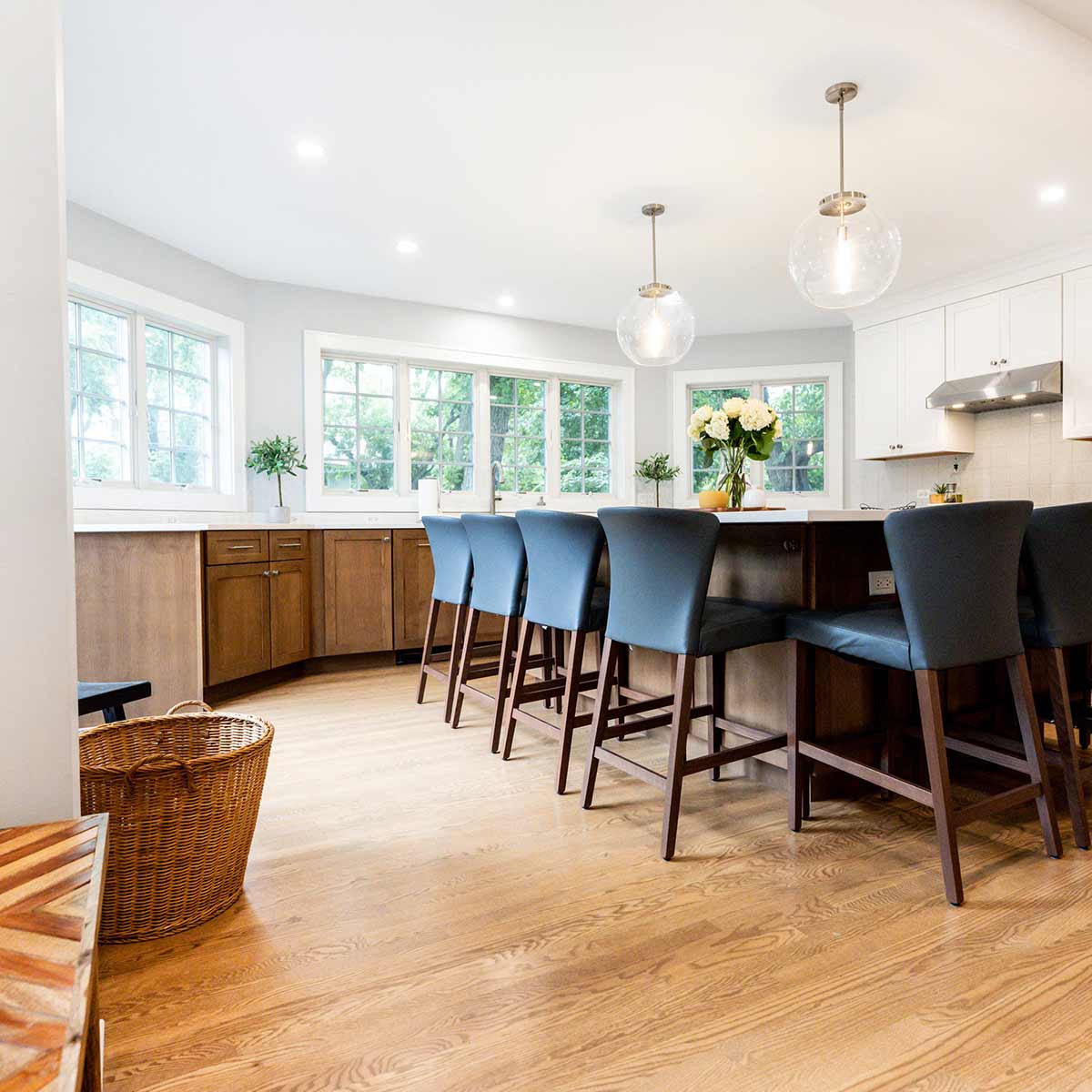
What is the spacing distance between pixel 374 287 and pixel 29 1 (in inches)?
163

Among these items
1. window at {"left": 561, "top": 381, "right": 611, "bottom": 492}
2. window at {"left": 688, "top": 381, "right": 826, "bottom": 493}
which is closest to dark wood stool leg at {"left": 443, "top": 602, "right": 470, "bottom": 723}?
window at {"left": 561, "top": 381, "right": 611, "bottom": 492}

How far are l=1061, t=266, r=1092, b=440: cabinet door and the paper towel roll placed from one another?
12.8 feet

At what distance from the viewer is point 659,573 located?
6.36 ft

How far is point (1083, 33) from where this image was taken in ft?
8.30

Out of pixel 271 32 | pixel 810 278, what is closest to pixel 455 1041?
pixel 810 278

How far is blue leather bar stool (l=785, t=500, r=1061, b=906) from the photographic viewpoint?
1.62 meters

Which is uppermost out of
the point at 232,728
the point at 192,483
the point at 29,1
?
the point at 29,1

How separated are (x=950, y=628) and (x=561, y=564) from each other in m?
1.16

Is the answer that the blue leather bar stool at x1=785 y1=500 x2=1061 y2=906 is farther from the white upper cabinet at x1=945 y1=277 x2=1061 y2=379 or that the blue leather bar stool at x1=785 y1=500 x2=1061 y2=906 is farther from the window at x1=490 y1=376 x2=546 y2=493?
the window at x1=490 y1=376 x2=546 y2=493

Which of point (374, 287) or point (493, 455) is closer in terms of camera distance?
point (374, 287)

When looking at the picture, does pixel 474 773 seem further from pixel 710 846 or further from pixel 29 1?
pixel 29 1

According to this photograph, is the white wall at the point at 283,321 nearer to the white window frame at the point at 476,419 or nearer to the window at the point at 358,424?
the white window frame at the point at 476,419

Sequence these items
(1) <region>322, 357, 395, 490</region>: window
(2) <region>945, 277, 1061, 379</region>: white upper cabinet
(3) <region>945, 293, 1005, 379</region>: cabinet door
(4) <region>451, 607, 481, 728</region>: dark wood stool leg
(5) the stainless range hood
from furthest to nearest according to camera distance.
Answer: (1) <region>322, 357, 395, 490</region>: window, (3) <region>945, 293, 1005, 379</region>: cabinet door, (2) <region>945, 277, 1061, 379</region>: white upper cabinet, (5) the stainless range hood, (4) <region>451, 607, 481, 728</region>: dark wood stool leg

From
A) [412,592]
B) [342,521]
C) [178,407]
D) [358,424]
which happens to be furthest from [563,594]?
[358,424]
